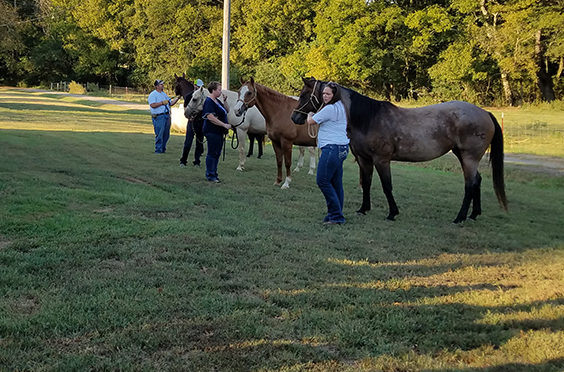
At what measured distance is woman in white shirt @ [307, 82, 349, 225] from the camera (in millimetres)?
7469

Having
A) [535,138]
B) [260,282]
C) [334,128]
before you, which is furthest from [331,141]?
[535,138]

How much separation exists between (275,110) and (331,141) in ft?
11.4

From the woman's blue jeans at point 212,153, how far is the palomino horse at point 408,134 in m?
2.84

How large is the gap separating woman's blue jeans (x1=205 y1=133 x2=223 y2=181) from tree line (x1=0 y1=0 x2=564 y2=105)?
19899 mm

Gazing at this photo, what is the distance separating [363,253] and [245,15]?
54641 millimetres

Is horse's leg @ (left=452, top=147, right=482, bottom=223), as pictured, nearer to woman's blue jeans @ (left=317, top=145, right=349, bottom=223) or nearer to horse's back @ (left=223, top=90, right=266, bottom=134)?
woman's blue jeans @ (left=317, top=145, right=349, bottom=223)

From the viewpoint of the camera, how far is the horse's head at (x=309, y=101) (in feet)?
27.2

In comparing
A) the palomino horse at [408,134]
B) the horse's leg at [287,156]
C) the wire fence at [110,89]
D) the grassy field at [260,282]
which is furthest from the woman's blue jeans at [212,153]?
the wire fence at [110,89]

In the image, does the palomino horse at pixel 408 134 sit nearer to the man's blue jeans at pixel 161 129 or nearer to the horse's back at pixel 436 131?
the horse's back at pixel 436 131

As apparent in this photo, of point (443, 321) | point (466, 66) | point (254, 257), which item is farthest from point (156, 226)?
point (466, 66)

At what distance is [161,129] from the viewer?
14.2 m

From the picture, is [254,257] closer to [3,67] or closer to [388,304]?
[388,304]

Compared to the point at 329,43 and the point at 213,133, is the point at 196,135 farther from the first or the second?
the point at 329,43

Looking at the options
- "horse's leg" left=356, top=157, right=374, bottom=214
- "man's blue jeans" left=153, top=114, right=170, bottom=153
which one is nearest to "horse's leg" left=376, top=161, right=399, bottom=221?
"horse's leg" left=356, top=157, right=374, bottom=214
